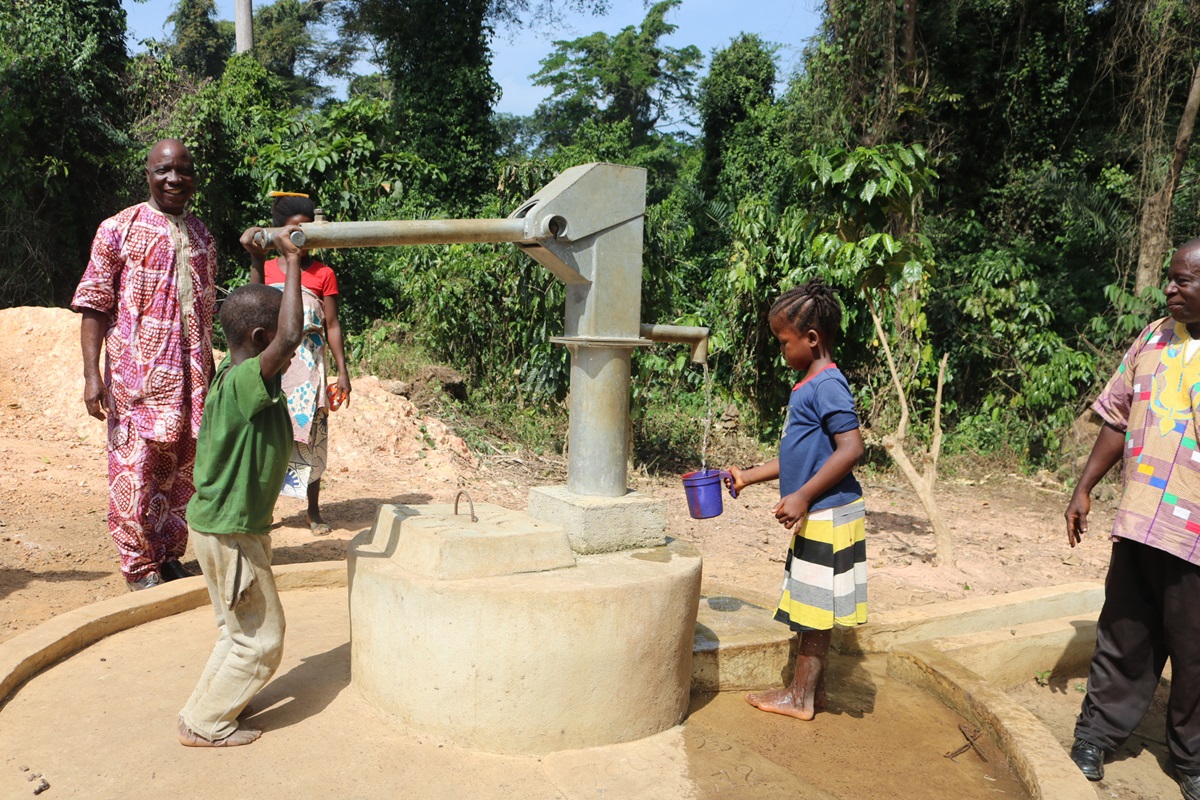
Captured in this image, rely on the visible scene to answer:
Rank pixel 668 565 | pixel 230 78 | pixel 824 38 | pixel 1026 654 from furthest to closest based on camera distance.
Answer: pixel 230 78, pixel 824 38, pixel 1026 654, pixel 668 565

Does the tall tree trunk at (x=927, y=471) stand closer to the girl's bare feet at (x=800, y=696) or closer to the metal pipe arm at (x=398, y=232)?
the girl's bare feet at (x=800, y=696)

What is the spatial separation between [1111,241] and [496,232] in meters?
8.90

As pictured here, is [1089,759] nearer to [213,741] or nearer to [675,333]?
[675,333]

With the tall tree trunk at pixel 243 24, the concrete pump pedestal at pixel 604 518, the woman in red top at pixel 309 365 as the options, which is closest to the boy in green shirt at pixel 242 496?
the concrete pump pedestal at pixel 604 518

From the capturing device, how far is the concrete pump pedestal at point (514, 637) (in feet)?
7.77

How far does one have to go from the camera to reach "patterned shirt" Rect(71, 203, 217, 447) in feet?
11.5

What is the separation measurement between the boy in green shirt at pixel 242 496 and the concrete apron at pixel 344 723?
0.52ft

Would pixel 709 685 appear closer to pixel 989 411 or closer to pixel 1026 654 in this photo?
pixel 1026 654

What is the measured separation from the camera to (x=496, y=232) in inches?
107

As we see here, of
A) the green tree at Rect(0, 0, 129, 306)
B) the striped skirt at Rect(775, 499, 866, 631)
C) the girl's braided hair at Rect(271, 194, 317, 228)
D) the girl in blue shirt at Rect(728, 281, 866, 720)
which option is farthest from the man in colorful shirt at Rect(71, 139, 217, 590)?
the green tree at Rect(0, 0, 129, 306)

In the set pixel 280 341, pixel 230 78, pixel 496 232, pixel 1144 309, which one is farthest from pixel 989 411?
pixel 230 78

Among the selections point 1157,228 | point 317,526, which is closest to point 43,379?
point 317,526

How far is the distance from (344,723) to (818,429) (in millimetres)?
1638

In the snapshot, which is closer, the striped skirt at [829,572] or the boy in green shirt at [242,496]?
the boy in green shirt at [242,496]
